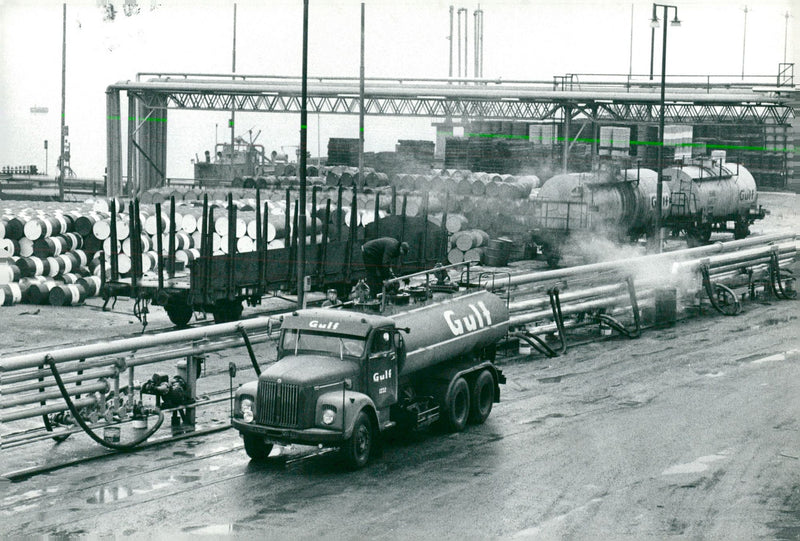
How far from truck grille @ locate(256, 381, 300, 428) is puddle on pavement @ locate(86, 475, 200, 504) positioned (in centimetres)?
118

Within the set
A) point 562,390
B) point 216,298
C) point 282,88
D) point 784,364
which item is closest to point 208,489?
point 562,390

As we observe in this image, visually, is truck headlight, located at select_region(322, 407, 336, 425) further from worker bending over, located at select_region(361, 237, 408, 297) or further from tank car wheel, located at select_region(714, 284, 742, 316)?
tank car wheel, located at select_region(714, 284, 742, 316)

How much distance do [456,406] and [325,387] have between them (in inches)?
128

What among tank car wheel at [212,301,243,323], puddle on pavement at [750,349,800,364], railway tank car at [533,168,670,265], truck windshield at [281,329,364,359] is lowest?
puddle on pavement at [750,349,800,364]

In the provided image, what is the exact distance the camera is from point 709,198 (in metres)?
47.9

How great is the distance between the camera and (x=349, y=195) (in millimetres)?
49094

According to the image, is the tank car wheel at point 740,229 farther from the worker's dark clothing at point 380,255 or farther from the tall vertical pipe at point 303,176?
the tall vertical pipe at point 303,176

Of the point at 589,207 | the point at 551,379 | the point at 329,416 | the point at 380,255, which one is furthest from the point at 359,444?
the point at 589,207

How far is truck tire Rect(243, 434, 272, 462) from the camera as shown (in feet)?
50.3

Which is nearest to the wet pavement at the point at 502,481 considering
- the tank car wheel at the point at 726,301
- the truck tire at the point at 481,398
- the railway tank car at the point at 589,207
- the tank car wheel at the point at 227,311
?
the truck tire at the point at 481,398

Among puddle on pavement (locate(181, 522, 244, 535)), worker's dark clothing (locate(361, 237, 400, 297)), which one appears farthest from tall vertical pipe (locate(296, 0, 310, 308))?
puddle on pavement (locate(181, 522, 244, 535))

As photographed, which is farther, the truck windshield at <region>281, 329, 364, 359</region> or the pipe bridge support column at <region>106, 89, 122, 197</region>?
the pipe bridge support column at <region>106, 89, 122, 197</region>

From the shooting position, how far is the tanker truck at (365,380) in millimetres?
14680

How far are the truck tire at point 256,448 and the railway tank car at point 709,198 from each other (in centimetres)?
3367
